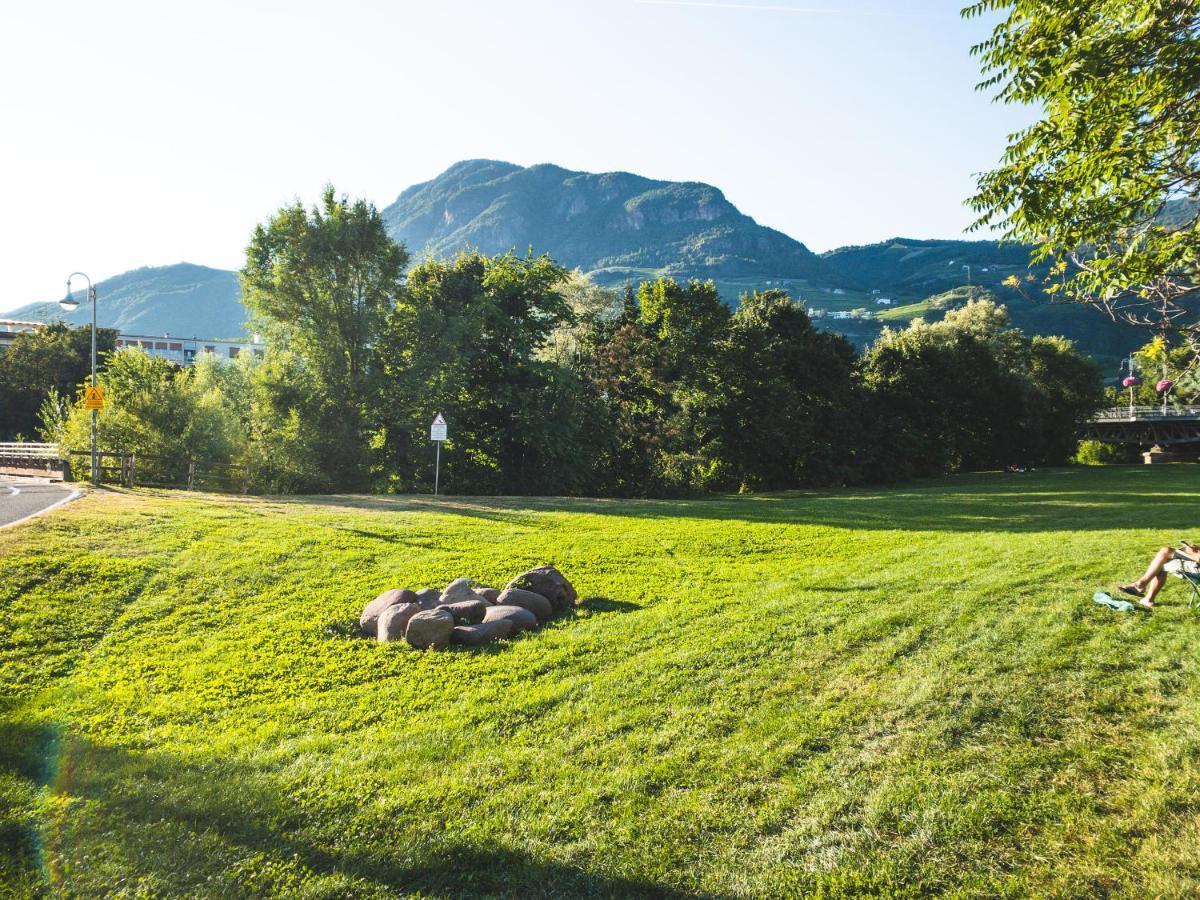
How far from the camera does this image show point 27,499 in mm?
20625

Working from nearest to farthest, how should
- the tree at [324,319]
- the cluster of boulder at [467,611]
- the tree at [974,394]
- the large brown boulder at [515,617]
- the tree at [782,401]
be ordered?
the cluster of boulder at [467,611] < the large brown boulder at [515,617] < the tree at [324,319] < the tree at [782,401] < the tree at [974,394]

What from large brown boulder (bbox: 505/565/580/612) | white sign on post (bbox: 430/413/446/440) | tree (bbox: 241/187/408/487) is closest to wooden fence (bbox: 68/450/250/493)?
tree (bbox: 241/187/408/487)

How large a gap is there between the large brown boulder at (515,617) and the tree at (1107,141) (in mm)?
8053

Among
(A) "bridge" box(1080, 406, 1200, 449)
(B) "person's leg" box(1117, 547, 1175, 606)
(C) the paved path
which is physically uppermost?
(A) "bridge" box(1080, 406, 1200, 449)

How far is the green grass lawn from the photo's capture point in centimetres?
459

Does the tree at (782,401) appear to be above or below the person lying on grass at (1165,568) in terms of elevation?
above

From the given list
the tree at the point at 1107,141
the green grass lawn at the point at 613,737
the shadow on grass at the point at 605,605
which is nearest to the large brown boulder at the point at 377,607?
the green grass lawn at the point at 613,737

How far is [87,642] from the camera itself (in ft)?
30.8

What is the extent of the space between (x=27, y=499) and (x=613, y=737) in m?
22.5

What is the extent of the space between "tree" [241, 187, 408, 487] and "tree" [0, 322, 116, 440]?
1361 inches

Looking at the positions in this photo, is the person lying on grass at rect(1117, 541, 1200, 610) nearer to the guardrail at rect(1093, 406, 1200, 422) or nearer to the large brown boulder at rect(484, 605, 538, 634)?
the large brown boulder at rect(484, 605, 538, 634)

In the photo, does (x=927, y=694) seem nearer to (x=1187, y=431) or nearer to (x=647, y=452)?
(x=647, y=452)

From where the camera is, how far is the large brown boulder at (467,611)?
1030 cm

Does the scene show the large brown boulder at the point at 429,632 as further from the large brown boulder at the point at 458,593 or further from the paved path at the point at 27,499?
A: the paved path at the point at 27,499
